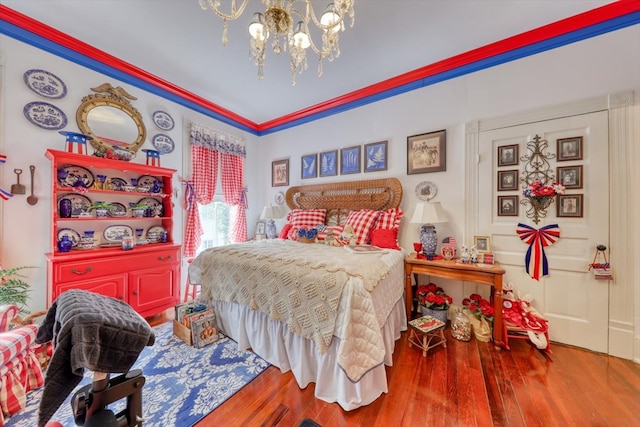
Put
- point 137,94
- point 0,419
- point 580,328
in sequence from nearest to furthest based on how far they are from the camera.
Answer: point 0,419 → point 580,328 → point 137,94

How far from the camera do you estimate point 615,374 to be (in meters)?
1.78

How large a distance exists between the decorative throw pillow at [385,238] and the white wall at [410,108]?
0.36 metres

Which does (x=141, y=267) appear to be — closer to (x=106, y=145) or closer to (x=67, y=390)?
(x=106, y=145)

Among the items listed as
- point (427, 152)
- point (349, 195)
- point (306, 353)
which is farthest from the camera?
point (349, 195)

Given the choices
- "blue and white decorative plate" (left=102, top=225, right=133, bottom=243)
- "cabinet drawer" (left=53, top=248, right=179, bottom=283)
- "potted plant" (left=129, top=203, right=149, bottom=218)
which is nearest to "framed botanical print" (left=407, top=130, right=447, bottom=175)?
"cabinet drawer" (left=53, top=248, right=179, bottom=283)

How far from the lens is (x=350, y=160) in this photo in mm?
3457

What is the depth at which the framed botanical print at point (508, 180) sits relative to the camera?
2.40m

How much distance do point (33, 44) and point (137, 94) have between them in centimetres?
83

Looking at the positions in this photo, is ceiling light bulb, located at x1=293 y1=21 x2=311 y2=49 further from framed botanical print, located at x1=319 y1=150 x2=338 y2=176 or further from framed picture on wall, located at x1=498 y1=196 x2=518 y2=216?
framed picture on wall, located at x1=498 y1=196 x2=518 y2=216

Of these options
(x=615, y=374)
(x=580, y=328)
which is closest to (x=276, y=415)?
(x=615, y=374)

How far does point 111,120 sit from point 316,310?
312cm

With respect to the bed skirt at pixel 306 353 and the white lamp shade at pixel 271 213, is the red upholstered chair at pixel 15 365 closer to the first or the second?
the bed skirt at pixel 306 353

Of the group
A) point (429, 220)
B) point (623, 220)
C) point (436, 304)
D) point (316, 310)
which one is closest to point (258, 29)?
point (316, 310)

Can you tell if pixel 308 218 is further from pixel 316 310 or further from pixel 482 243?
pixel 482 243
